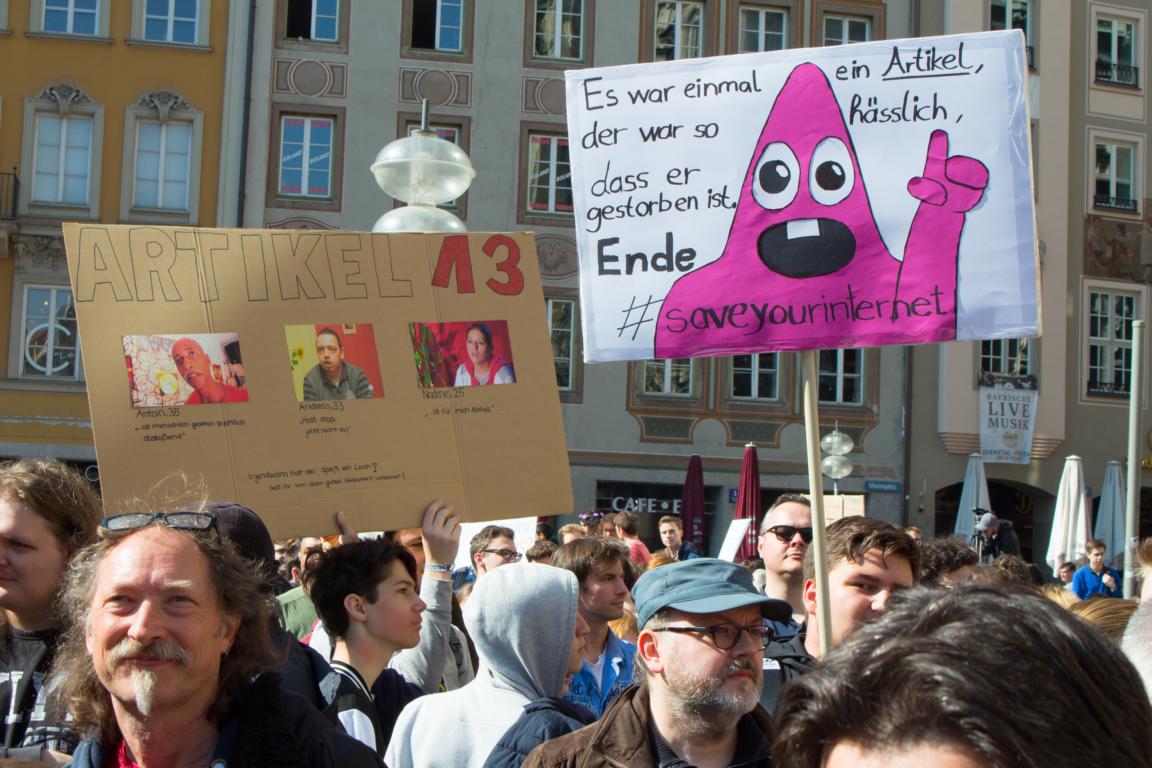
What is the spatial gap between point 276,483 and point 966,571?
2.67 m

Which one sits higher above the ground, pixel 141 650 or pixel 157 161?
pixel 157 161

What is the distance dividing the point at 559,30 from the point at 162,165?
7.30 m

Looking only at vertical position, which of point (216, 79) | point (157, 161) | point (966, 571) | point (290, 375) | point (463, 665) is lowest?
point (463, 665)

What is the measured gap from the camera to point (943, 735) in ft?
3.46

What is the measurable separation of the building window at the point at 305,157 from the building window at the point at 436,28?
222cm

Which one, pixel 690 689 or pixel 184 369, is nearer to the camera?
pixel 690 689

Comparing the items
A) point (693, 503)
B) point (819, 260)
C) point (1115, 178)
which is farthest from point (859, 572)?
point (1115, 178)

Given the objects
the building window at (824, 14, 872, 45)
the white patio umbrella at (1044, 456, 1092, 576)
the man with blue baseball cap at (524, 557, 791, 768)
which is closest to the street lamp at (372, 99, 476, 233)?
the man with blue baseball cap at (524, 557, 791, 768)

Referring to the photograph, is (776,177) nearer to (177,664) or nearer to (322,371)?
(322,371)

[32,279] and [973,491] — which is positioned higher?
[32,279]

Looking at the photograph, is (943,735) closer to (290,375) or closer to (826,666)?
(826,666)

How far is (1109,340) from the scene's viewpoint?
25891 mm

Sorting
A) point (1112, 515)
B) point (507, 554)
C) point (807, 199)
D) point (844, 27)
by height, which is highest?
point (844, 27)

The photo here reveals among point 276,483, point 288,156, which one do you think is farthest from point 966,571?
point 288,156
